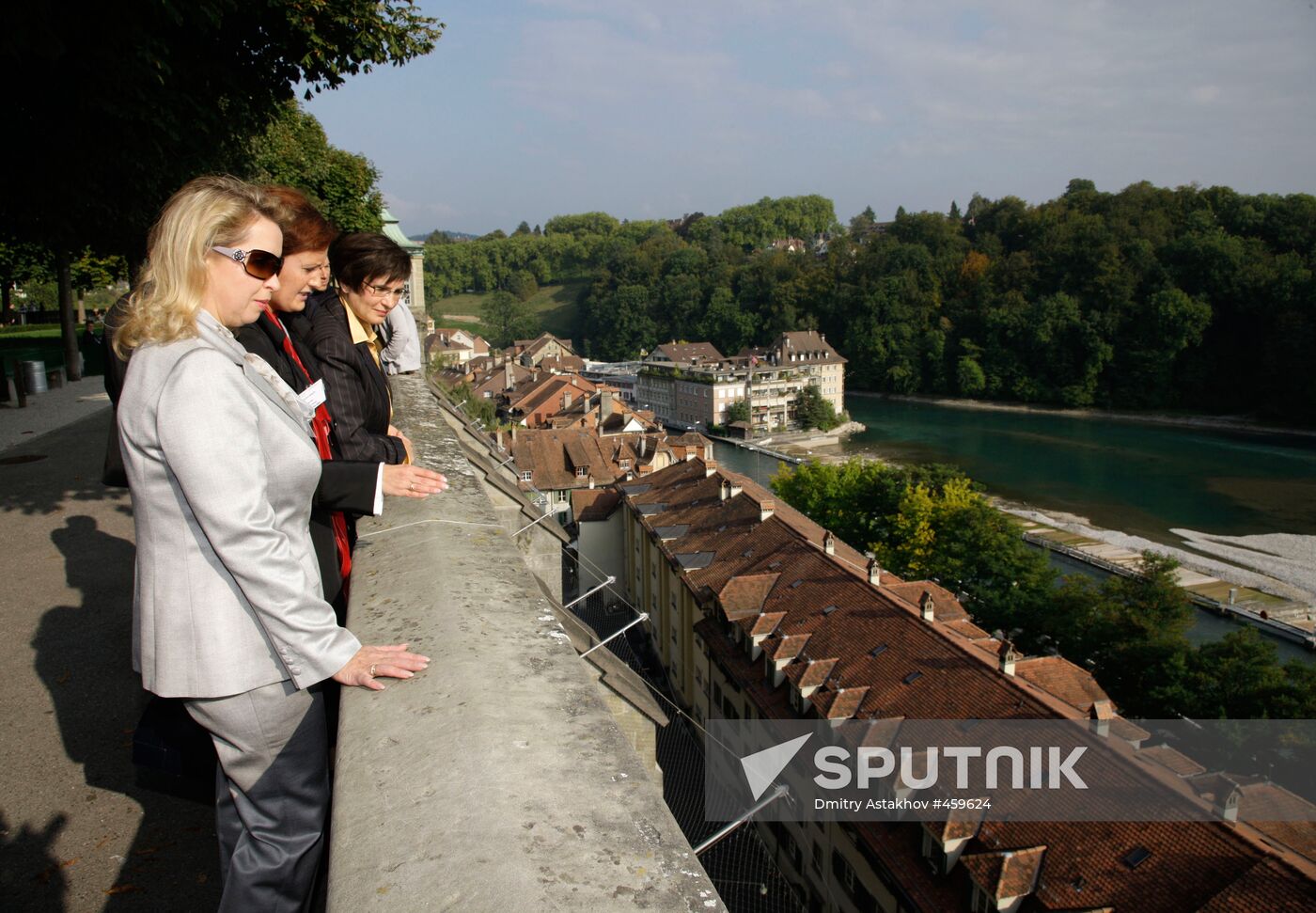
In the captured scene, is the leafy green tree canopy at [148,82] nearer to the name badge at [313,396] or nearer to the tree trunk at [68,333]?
the name badge at [313,396]

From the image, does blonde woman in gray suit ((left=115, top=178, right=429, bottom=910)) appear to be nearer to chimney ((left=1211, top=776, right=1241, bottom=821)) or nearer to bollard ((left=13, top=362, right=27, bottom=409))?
chimney ((left=1211, top=776, right=1241, bottom=821))

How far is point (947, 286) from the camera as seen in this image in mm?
76562

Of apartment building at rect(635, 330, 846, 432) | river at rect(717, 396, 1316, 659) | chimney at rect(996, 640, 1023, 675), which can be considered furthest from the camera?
apartment building at rect(635, 330, 846, 432)

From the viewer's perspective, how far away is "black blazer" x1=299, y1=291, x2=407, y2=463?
2.98m

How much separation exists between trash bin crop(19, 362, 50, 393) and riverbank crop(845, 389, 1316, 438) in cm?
6053

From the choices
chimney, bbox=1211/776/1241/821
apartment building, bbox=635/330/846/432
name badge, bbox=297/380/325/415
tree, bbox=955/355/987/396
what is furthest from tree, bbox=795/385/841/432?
name badge, bbox=297/380/325/415

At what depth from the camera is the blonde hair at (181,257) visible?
170cm

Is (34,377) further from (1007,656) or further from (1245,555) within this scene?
(1245,555)

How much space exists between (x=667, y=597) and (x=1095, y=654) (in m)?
9.89

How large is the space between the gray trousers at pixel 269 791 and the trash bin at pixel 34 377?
43.2ft

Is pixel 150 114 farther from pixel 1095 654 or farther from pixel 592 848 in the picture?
pixel 1095 654

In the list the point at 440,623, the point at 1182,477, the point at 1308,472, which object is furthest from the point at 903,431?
the point at 440,623

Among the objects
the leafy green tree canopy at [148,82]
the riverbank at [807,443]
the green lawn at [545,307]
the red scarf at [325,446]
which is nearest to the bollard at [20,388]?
Result: the leafy green tree canopy at [148,82]

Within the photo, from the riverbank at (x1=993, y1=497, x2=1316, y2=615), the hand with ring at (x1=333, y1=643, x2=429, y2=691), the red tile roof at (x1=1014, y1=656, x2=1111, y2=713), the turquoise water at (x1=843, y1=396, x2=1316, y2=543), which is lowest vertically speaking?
the riverbank at (x1=993, y1=497, x2=1316, y2=615)
